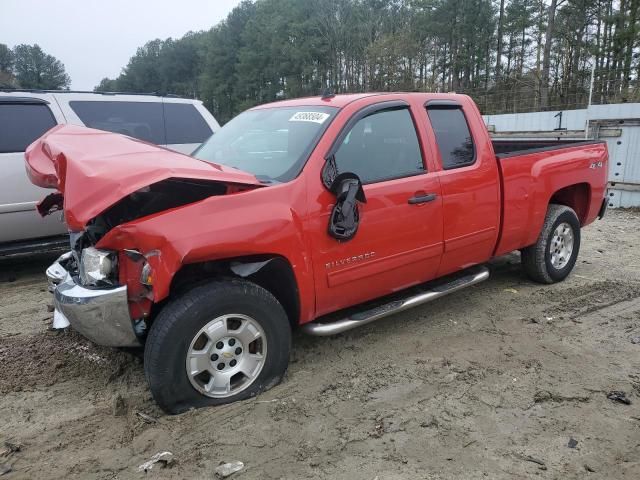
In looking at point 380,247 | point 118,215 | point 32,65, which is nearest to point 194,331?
point 118,215

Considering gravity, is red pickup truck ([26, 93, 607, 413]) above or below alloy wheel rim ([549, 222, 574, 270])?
above

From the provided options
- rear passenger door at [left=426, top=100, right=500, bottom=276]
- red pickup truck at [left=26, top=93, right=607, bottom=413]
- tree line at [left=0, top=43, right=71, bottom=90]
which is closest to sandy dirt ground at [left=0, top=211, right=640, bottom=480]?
red pickup truck at [left=26, top=93, right=607, bottom=413]

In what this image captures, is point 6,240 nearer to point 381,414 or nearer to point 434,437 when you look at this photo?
point 381,414

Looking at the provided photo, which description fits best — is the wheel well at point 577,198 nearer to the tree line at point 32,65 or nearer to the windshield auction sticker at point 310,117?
the windshield auction sticker at point 310,117

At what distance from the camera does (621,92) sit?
1934 cm

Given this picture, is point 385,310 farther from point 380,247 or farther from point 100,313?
point 100,313

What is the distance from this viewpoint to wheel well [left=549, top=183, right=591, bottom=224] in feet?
17.8

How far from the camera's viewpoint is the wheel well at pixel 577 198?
5.43m

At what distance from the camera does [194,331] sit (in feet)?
9.27

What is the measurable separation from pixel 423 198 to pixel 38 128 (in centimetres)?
447

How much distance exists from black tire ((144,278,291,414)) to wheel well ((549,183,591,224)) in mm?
3715

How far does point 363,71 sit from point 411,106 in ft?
155

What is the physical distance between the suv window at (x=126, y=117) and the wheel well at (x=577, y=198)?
4864 millimetres

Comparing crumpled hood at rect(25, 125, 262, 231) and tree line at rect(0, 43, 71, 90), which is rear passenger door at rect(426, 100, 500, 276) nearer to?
crumpled hood at rect(25, 125, 262, 231)
